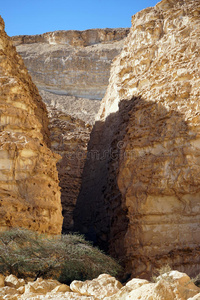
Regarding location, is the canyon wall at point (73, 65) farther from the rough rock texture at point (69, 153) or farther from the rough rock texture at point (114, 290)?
the rough rock texture at point (114, 290)

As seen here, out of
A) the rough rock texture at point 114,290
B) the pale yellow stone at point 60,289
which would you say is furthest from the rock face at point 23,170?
the pale yellow stone at point 60,289

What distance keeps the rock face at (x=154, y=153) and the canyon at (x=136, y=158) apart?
2.0 inches

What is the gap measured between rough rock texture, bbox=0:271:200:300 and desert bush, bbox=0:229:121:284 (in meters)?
2.70

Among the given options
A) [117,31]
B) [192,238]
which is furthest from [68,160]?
[117,31]

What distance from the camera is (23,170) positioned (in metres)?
17.0

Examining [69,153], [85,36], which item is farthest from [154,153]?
[85,36]

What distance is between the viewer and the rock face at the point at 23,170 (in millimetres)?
16109

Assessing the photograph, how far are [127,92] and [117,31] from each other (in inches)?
2050

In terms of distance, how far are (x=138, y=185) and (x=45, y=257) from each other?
28.2ft

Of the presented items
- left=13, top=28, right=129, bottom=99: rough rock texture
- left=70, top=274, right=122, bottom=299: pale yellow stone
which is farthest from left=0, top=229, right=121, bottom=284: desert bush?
left=13, top=28, right=129, bottom=99: rough rock texture

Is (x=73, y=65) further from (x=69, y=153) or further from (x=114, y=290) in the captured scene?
(x=114, y=290)

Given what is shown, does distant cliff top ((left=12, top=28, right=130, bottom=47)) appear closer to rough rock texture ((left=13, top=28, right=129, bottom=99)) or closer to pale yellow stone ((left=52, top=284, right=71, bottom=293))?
rough rock texture ((left=13, top=28, right=129, bottom=99))

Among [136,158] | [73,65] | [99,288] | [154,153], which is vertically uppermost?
[73,65]

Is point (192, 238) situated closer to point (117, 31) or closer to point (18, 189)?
point (18, 189)
